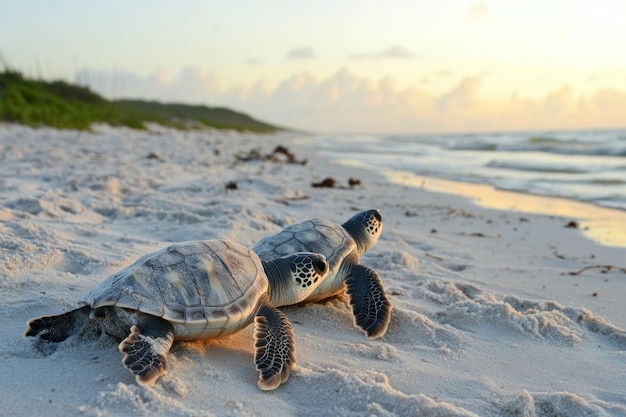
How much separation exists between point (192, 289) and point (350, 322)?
1139mm

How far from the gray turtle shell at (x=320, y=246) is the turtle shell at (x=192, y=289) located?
61 cm

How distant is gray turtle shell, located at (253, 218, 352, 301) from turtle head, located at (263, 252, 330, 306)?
323 mm

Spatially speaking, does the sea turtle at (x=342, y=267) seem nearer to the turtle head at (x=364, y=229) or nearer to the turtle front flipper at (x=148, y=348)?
the turtle head at (x=364, y=229)

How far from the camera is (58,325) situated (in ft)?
8.59

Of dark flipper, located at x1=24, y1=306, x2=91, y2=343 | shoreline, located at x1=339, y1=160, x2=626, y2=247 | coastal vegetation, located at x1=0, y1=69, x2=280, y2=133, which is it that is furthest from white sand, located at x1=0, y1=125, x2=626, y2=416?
coastal vegetation, located at x1=0, y1=69, x2=280, y2=133

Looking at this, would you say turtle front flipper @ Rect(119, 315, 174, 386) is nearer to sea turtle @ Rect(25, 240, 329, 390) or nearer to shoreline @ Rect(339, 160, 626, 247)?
sea turtle @ Rect(25, 240, 329, 390)

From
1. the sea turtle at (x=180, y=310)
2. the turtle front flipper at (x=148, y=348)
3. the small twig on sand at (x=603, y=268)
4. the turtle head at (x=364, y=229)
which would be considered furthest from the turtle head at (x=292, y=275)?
the small twig on sand at (x=603, y=268)

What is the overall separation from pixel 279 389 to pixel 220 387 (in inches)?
10.2

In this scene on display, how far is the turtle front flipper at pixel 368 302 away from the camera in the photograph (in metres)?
3.10

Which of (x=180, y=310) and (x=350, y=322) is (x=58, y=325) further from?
(x=350, y=322)

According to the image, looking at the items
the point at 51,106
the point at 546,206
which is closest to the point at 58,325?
the point at 546,206

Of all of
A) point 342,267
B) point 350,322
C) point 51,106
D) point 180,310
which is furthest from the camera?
point 51,106

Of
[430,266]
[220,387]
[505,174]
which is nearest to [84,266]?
[220,387]

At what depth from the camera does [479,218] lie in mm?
7062
